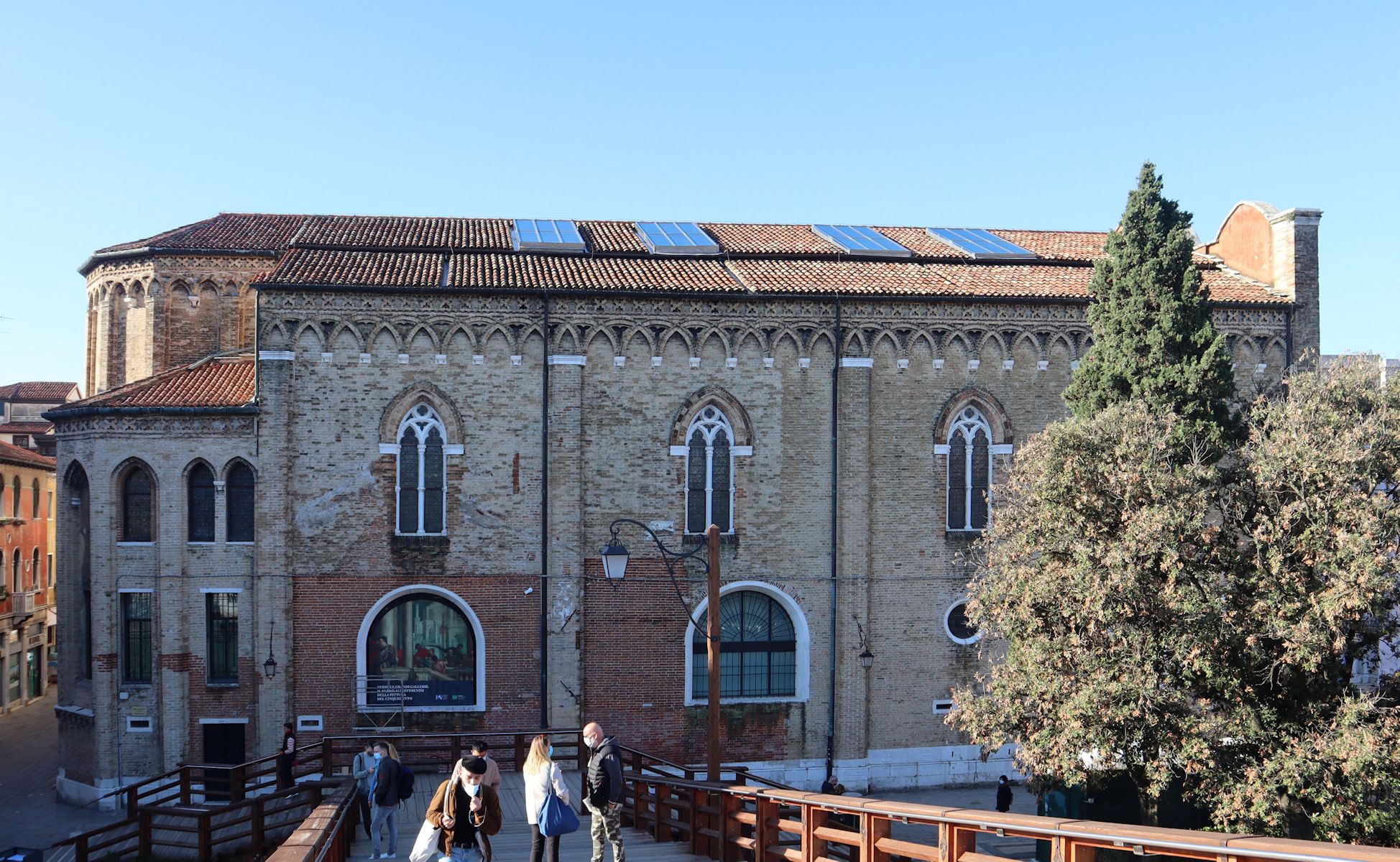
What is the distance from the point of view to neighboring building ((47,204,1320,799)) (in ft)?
70.9

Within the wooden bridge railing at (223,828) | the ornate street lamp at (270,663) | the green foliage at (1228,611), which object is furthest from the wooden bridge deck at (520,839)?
the green foliage at (1228,611)

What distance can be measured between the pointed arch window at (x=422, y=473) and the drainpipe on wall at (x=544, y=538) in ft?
6.26

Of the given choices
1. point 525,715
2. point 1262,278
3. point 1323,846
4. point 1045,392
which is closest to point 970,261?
point 1045,392

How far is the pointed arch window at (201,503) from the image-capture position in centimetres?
2194

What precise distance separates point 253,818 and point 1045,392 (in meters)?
16.9

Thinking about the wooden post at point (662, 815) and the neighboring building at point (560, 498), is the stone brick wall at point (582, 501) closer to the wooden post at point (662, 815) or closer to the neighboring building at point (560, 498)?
the neighboring building at point (560, 498)

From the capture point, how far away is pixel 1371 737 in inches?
524

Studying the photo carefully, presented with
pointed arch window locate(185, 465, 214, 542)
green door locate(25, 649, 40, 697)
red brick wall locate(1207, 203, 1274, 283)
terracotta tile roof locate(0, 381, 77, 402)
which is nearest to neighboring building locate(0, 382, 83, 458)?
terracotta tile roof locate(0, 381, 77, 402)

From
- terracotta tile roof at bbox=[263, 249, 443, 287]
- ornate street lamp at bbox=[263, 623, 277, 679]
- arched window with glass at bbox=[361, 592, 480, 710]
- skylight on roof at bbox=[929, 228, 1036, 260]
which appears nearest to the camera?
ornate street lamp at bbox=[263, 623, 277, 679]

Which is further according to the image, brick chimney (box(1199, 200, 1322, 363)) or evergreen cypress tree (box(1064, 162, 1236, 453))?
brick chimney (box(1199, 200, 1322, 363))

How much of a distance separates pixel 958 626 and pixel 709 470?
6170 millimetres

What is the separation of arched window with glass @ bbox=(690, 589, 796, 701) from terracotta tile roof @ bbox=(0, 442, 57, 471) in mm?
24219

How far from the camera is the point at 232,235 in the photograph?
94.0 ft

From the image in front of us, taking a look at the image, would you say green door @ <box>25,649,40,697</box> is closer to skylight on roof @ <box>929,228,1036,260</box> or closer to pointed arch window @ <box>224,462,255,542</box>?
pointed arch window @ <box>224,462,255,542</box>
